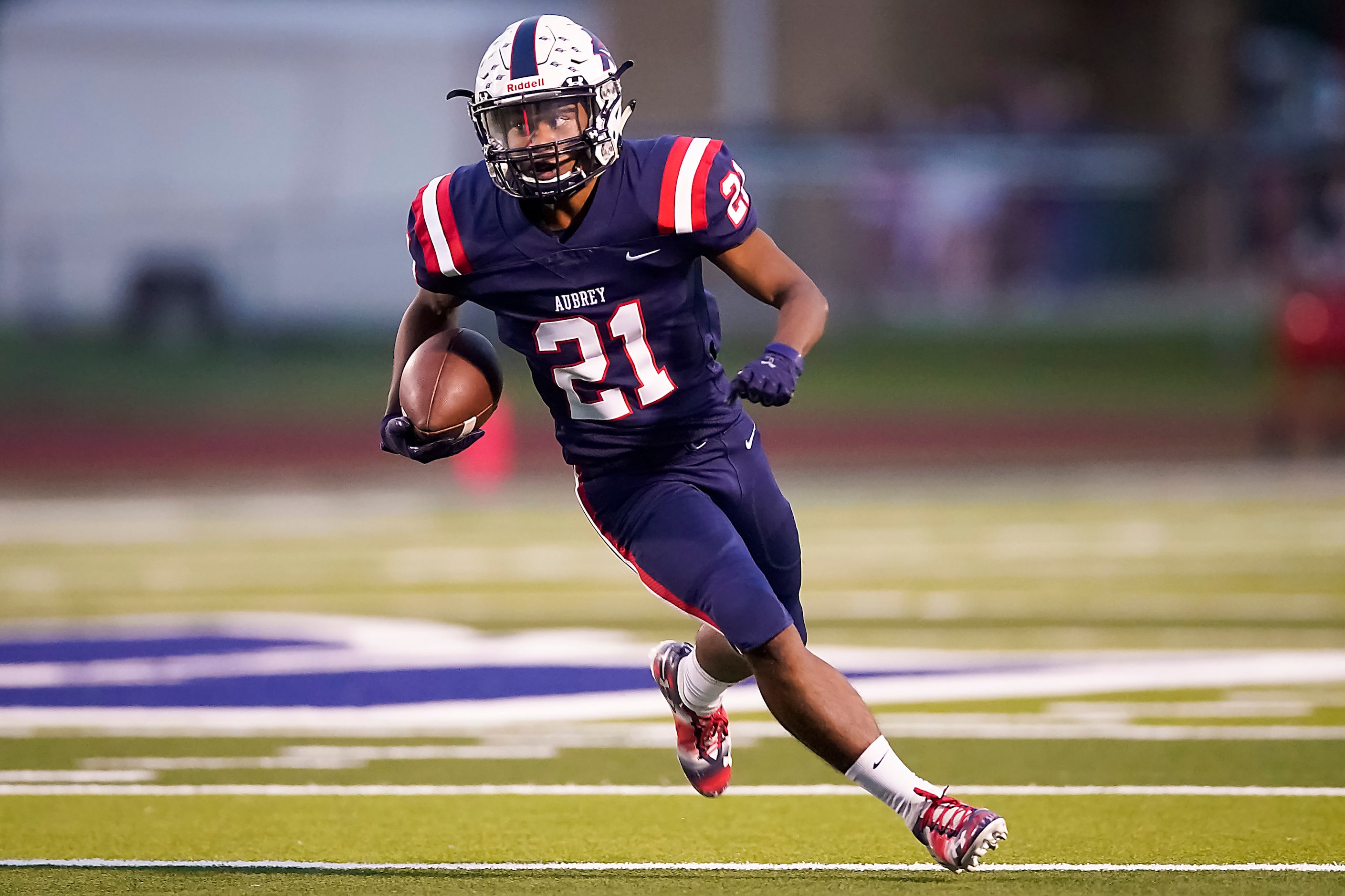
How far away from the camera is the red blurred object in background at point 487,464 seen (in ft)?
44.2

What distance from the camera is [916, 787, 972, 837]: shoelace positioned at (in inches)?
138

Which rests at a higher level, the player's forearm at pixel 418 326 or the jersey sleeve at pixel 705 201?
the jersey sleeve at pixel 705 201

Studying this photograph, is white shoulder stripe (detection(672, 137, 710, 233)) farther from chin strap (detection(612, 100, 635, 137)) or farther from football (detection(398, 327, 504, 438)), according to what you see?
football (detection(398, 327, 504, 438))

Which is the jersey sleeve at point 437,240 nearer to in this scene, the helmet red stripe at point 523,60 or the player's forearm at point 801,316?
the helmet red stripe at point 523,60

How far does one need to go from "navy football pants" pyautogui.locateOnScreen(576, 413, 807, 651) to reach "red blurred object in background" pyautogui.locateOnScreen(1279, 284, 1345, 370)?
9955 mm

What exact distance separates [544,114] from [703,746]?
1460 mm

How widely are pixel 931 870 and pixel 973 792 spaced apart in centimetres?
73

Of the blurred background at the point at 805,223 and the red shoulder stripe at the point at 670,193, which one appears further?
the blurred background at the point at 805,223

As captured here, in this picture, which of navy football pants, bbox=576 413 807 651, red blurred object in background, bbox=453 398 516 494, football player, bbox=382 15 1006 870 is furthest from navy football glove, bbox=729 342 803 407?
red blurred object in background, bbox=453 398 516 494

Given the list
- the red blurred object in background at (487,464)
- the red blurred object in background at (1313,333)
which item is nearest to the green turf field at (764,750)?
the red blurred object in background at (487,464)

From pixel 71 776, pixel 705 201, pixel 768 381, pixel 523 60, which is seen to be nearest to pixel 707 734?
pixel 768 381

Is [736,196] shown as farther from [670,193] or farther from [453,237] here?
[453,237]

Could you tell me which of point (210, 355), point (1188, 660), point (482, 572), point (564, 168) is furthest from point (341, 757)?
point (210, 355)

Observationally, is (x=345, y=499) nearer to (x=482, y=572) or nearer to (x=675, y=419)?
(x=482, y=572)
